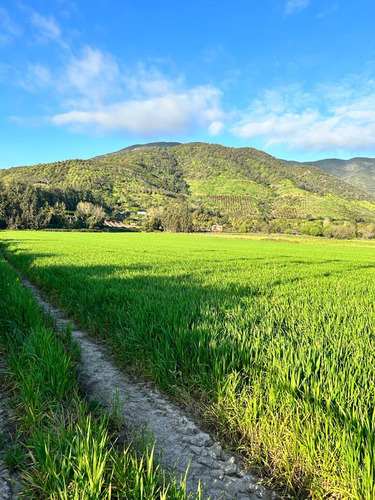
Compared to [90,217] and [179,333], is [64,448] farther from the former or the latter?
[90,217]

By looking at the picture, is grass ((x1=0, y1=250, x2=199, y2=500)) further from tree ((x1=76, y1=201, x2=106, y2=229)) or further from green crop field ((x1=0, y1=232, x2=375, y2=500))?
tree ((x1=76, y1=201, x2=106, y2=229))

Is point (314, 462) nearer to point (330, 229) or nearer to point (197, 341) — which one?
point (197, 341)

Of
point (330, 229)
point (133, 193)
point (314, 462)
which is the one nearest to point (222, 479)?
point (314, 462)

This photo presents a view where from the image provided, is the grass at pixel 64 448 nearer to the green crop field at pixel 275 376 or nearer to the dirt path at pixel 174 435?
the dirt path at pixel 174 435

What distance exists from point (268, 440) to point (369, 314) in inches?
182

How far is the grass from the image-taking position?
6.02 ft

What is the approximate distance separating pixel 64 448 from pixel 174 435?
1072mm

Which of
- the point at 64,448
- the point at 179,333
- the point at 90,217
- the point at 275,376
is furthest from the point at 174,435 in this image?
the point at 90,217

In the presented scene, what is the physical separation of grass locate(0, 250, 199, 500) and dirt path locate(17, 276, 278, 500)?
213mm

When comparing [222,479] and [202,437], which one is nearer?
[222,479]

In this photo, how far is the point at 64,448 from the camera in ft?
7.59

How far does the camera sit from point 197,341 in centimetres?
397

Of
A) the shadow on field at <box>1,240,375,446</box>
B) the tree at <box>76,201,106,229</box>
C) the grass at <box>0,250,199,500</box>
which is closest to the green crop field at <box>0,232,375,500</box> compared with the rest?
the shadow on field at <box>1,240,375,446</box>

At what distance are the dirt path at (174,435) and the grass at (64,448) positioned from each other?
0.21 metres
